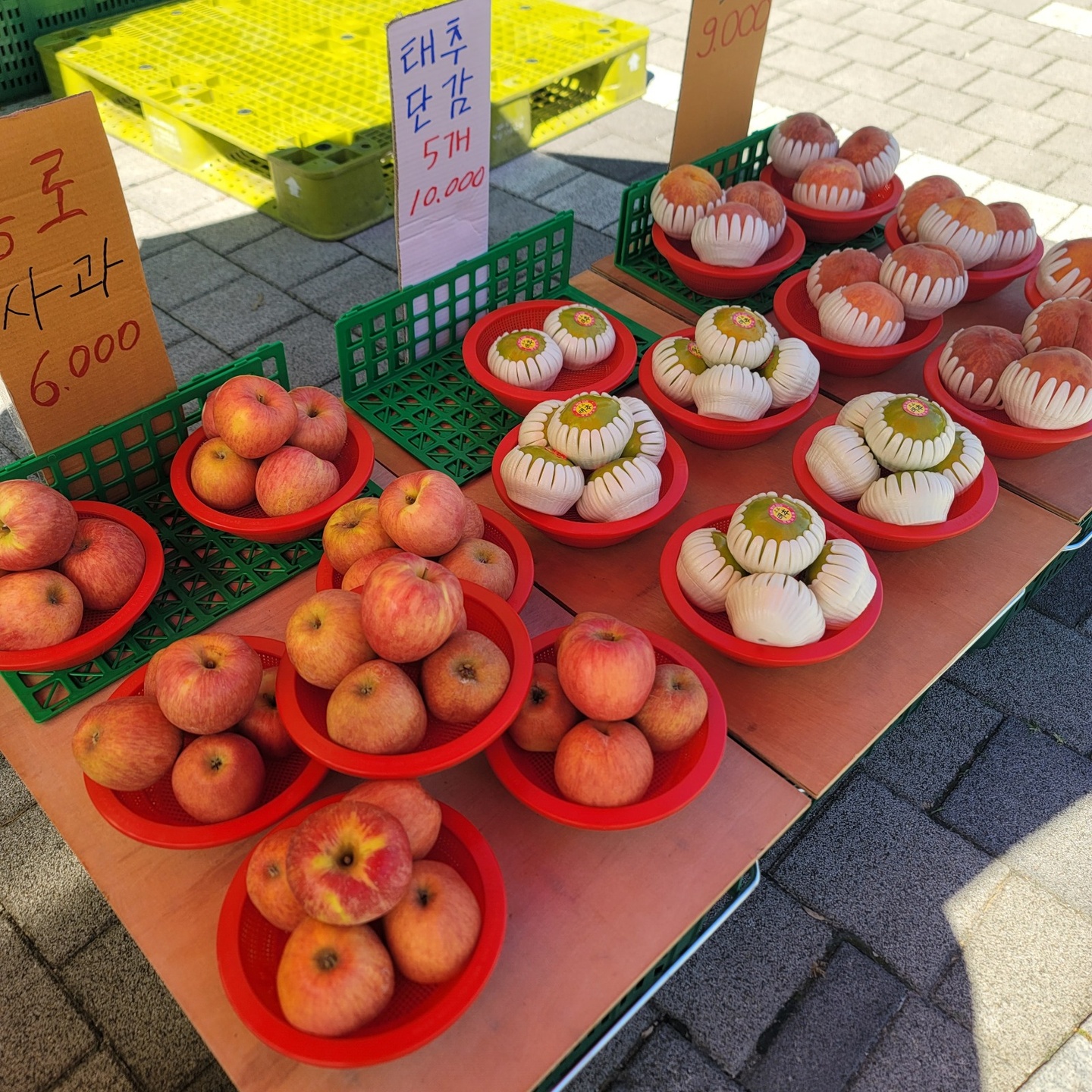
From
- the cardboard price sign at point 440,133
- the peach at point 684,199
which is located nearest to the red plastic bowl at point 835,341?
the peach at point 684,199

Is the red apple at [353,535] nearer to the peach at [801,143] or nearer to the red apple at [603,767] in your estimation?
the red apple at [603,767]

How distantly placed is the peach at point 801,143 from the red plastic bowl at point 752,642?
52.6 inches

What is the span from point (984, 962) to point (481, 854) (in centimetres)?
133

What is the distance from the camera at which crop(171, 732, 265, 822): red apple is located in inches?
44.9

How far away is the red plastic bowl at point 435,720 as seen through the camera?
111 cm

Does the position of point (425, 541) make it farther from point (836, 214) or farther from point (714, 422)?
point (836, 214)

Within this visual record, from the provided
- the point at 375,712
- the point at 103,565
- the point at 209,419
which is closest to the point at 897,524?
the point at 375,712

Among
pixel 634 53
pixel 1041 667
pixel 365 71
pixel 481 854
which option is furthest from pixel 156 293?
pixel 1041 667

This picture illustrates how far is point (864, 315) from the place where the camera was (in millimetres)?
1894

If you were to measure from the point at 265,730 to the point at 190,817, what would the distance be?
144 millimetres

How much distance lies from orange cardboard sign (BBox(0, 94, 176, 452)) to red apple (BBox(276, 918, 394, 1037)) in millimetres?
1022

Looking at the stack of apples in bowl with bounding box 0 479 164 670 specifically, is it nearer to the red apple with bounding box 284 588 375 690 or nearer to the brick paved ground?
the red apple with bounding box 284 588 375 690

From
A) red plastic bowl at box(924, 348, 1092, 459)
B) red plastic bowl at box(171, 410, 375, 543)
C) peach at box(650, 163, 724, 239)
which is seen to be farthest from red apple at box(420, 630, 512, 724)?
peach at box(650, 163, 724, 239)

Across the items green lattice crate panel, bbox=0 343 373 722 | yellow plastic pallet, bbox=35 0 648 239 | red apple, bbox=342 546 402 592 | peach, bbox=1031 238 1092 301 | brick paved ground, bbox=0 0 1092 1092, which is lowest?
brick paved ground, bbox=0 0 1092 1092
